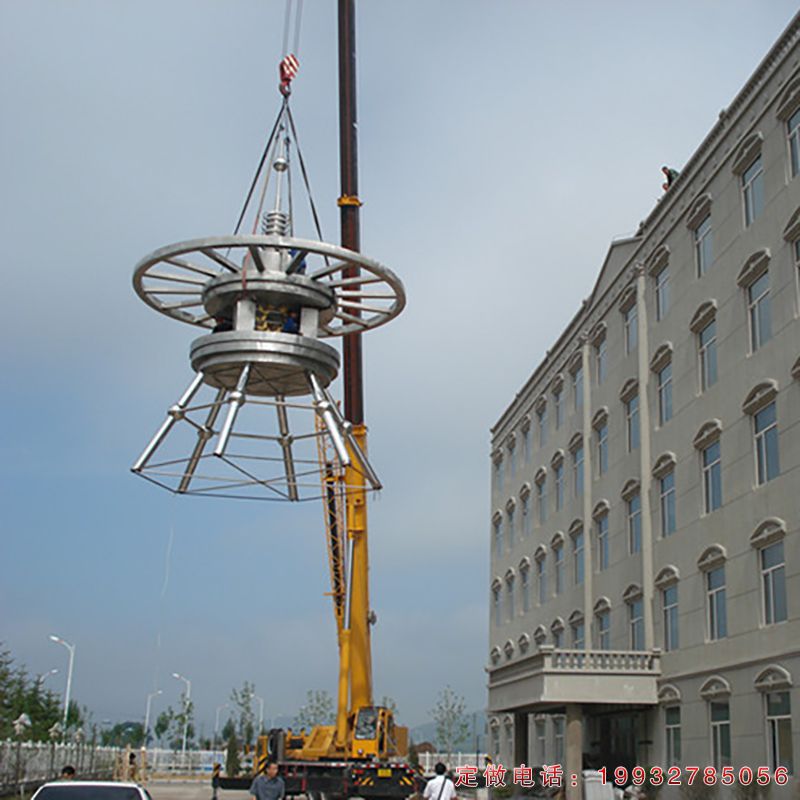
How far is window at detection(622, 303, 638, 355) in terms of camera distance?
36.5 meters

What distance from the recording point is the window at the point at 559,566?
4376 centimetres

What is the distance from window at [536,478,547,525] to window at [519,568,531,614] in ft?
9.69

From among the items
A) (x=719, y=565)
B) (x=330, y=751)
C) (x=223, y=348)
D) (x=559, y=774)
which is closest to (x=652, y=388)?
(x=719, y=565)

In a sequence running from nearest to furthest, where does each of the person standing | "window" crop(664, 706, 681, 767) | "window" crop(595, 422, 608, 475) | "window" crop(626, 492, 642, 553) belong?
1. the person standing
2. "window" crop(664, 706, 681, 767)
3. "window" crop(626, 492, 642, 553)
4. "window" crop(595, 422, 608, 475)

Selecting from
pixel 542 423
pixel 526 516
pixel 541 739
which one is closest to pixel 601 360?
pixel 542 423

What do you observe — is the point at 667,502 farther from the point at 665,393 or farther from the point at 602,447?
the point at 602,447

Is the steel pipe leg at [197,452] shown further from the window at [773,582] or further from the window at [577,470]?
the window at [577,470]

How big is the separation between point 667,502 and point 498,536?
24227 mm

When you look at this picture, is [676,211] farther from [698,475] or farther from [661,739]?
[661,739]

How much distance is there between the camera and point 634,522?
3538 cm

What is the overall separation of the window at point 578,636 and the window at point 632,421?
316 inches

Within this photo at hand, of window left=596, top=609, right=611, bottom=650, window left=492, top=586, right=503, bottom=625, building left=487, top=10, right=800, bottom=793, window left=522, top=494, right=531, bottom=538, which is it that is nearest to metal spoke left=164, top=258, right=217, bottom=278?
building left=487, top=10, right=800, bottom=793

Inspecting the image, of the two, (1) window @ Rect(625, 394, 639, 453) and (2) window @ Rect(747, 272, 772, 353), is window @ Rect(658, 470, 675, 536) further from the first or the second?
(2) window @ Rect(747, 272, 772, 353)

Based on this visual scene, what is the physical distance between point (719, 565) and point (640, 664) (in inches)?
196
